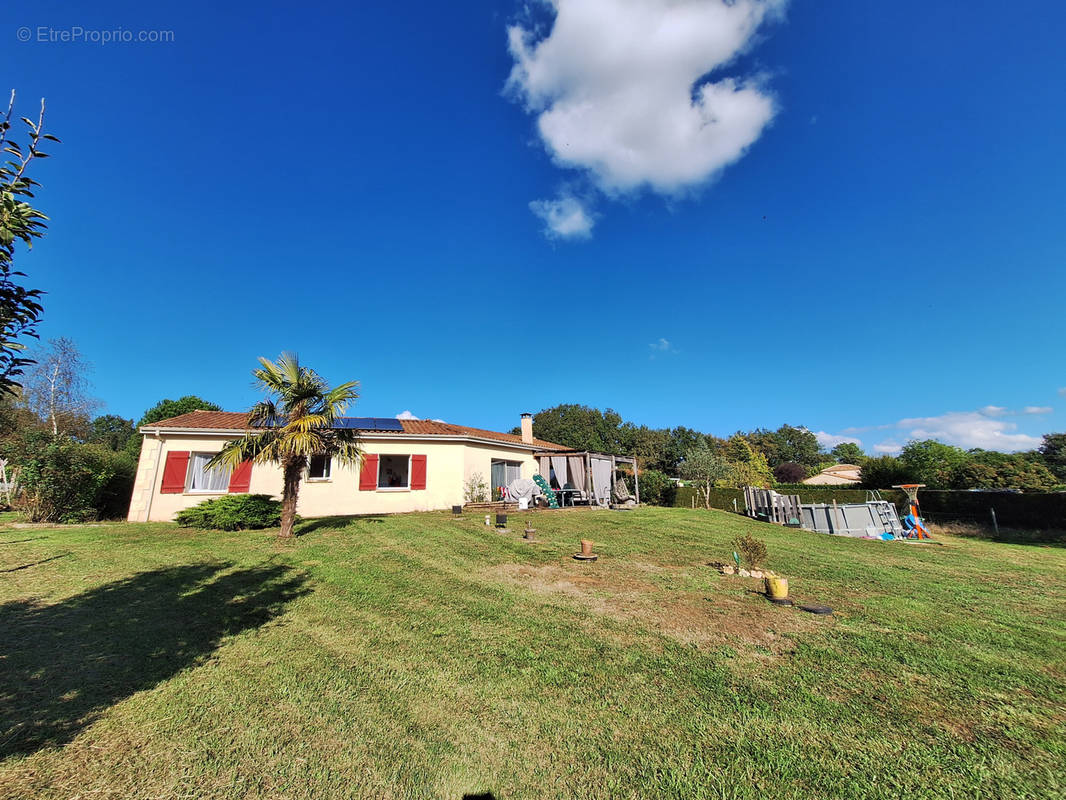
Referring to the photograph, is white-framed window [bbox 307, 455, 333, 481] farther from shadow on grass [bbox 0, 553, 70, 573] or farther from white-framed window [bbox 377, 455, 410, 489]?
shadow on grass [bbox 0, 553, 70, 573]

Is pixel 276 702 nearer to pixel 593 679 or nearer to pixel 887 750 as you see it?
pixel 593 679

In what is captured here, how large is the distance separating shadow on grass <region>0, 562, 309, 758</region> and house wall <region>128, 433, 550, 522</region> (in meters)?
7.92

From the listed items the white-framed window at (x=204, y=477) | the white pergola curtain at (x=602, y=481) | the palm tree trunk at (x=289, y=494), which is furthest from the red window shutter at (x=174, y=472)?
the white pergola curtain at (x=602, y=481)

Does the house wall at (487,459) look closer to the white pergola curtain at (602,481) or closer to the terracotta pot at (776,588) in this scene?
the white pergola curtain at (602,481)

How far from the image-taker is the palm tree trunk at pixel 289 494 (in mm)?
9664

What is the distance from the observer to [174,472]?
13469mm

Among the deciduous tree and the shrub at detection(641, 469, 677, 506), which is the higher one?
the deciduous tree

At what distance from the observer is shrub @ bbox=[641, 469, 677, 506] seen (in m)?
25.2

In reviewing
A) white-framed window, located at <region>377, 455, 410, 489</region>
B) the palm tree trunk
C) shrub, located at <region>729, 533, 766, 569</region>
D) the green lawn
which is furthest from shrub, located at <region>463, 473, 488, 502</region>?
shrub, located at <region>729, 533, 766, 569</region>

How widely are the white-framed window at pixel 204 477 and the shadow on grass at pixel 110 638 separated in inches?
324

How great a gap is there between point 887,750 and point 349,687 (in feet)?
13.3

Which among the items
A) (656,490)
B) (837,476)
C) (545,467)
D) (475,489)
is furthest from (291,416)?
(837,476)

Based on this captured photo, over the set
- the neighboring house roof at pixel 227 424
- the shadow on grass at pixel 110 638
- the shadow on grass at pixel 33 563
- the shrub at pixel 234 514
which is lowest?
the shadow on grass at pixel 110 638

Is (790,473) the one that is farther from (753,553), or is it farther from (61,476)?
(61,476)
